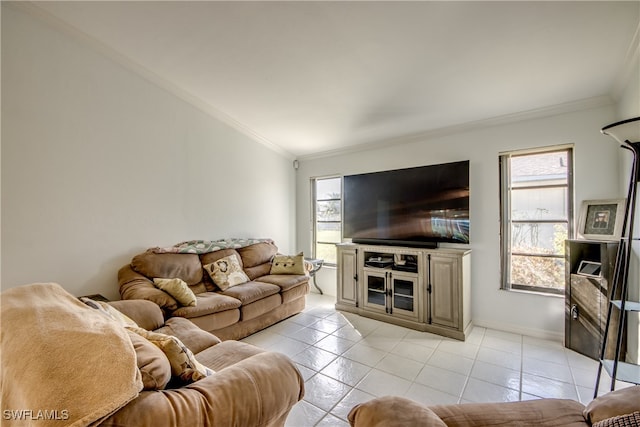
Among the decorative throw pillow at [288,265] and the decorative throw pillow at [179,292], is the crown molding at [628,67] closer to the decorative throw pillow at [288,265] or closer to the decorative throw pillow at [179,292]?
the decorative throw pillow at [288,265]

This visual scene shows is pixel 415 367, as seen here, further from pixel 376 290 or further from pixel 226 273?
pixel 226 273

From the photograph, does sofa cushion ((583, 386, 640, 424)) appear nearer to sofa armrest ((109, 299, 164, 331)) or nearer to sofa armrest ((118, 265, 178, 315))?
sofa armrest ((109, 299, 164, 331))

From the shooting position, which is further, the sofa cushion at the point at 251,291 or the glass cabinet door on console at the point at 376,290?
the glass cabinet door on console at the point at 376,290

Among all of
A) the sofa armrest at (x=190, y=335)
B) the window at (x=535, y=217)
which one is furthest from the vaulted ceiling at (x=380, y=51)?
the sofa armrest at (x=190, y=335)

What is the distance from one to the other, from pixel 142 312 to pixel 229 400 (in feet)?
4.65

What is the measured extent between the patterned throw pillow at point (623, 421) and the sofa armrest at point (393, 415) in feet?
1.72

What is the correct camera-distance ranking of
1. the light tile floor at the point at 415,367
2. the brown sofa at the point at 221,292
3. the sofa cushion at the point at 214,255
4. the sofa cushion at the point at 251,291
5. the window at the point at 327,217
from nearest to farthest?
1. the light tile floor at the point at 415,367
2. the brown sofa at the point at 221,292
3. the sofa cushion at the point at 251,291
4. the sofa cushion at the point at 214,255
5. the window at the point at 327,217

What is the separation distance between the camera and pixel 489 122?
3.04 m

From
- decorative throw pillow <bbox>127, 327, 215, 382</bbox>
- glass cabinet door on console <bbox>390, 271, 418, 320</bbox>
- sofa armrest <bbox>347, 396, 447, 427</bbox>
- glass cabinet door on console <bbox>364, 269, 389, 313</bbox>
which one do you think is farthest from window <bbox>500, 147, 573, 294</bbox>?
decorative throw pillow <bbox>127, 327, 215, 382</bbox>

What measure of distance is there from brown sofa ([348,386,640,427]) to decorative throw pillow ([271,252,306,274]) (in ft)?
8.96

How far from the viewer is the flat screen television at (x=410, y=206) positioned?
3.14 metres

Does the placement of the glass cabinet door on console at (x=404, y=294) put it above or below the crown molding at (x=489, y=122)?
below

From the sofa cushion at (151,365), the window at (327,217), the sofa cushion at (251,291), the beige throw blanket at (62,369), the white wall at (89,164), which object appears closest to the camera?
the beige throw blanket at (62,369)

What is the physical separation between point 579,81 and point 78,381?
3697 mm
